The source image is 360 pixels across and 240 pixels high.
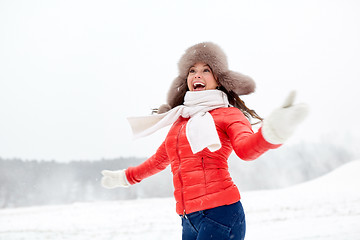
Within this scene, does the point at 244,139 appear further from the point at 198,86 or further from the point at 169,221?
the point at 169,221

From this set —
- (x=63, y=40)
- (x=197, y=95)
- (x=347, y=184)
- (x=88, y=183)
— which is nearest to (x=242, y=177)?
(x=347, y=184)

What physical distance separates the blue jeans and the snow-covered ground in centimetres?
247

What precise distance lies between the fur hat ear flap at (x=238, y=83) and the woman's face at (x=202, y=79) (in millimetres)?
71

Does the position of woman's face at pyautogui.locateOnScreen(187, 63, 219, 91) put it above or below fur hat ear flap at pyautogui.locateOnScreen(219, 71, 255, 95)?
above

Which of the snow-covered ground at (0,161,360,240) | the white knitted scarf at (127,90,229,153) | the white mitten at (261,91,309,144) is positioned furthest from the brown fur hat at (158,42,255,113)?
the snow-covered ground at (0,161,360,240)

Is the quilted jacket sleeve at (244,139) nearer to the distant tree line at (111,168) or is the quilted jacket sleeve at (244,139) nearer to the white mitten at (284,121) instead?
the white mitten at (284,121)

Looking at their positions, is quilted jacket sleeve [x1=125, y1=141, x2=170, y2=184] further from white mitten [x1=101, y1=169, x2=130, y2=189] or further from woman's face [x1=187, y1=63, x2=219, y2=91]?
woman's face [x1=187, y1=63, x2=219, y2=91]

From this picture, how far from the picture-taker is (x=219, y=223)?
1.29 m

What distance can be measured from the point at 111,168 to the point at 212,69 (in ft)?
24.6

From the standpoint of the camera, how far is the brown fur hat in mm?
1700

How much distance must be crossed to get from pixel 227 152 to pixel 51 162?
32.5 feet

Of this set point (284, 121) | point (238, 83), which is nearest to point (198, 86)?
point (238, 83)

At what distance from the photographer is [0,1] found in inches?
1766

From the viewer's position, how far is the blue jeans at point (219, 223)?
1277mm
